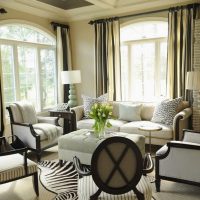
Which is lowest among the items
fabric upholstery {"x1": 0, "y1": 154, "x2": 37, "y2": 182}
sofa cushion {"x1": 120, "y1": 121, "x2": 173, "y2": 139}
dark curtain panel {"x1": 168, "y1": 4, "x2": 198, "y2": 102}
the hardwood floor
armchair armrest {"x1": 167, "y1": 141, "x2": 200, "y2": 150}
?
the hardwood floor

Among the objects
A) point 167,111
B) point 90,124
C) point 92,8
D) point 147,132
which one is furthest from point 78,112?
point 92,8

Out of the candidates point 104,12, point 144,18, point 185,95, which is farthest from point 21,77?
point 185,95

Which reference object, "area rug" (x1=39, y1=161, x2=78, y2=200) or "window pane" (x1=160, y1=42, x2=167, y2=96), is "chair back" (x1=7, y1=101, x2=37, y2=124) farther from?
"window pane" (x1=160, y1=42, x2=167, y2=96)

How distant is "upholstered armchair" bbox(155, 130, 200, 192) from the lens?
A: 9.18 feet

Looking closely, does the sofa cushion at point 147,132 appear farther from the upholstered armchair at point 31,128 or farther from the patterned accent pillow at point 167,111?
the upholstered armchair at point 31,128

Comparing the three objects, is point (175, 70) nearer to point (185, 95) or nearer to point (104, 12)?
point (185, 95)

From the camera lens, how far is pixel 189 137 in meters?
3.21

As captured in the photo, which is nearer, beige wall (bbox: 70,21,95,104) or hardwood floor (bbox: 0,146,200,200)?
hardwood floor (bbox: 0,146,200,200)

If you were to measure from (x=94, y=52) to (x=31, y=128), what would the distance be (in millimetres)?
2704

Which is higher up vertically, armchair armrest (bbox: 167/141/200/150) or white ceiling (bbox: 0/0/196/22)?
white ceiling (bbox: 0/0/196/22)

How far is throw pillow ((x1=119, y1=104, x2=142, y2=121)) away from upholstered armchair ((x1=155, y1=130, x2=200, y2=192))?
6.44 feet

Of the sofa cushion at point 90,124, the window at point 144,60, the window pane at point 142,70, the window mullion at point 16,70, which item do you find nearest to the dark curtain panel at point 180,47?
the window at point 144,60

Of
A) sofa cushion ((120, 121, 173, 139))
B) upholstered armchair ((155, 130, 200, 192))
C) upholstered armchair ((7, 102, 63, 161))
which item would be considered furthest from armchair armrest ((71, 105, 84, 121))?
upholstered armchair ((155, 130, 200, 192))

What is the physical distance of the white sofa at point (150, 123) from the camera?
425 cm
